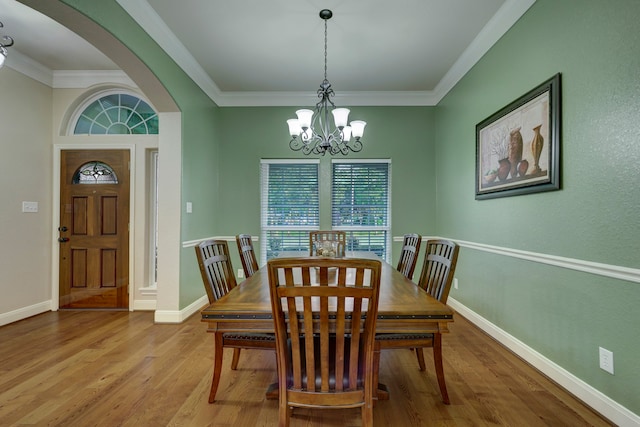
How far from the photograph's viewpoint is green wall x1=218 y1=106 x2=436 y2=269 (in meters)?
4.49

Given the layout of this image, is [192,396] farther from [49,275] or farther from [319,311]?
[49,275]

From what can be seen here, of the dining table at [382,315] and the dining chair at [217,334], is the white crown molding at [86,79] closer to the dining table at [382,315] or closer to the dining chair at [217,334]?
the dining chair at [217,334]

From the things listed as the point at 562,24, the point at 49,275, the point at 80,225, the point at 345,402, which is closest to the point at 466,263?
the point at 562,24

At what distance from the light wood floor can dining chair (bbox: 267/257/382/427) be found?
556 millimetres

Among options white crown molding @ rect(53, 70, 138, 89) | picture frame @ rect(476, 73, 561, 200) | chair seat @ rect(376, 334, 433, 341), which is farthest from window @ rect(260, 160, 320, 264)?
chair seat @ rect(376, 334, 433, 341)

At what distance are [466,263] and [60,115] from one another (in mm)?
5005

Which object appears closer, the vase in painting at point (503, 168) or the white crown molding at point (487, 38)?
the white crown molding at point (487, 38)

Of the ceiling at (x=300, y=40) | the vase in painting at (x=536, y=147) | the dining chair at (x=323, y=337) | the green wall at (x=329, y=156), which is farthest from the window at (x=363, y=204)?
the dining chair at (x=323, y=337)

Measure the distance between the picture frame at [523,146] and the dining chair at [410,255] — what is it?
0.86m

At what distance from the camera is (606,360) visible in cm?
175

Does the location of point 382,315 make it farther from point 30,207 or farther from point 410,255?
point 30,207

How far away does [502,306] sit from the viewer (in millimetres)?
2814

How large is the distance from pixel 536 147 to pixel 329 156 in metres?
2.59

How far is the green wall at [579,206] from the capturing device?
5.32ft
